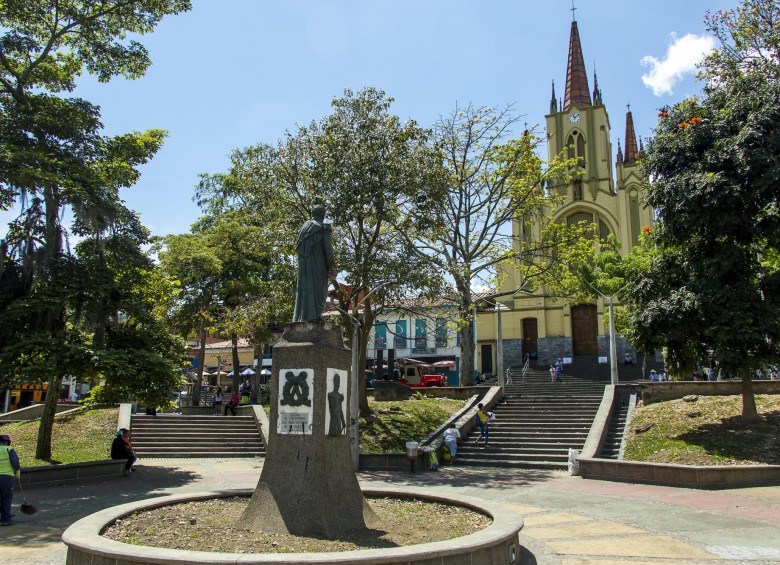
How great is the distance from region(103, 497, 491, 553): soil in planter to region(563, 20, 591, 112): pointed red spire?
38462 millimetres

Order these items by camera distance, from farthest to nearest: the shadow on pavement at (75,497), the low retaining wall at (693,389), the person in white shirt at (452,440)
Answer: the low retaining wall at (693,389)
the person in white shirt at (452,440)
the shadow on pavement at (75,497)

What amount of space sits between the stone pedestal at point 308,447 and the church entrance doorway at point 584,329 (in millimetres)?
33355

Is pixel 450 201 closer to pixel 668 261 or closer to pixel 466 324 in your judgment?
pixel 466 324

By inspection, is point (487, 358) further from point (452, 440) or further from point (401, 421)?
point (452, 440)

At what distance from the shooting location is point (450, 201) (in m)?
25.5

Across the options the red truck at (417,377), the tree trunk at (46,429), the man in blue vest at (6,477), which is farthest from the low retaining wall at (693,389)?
the man in blue vest at (6,477)

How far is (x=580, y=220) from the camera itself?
40.5 metres

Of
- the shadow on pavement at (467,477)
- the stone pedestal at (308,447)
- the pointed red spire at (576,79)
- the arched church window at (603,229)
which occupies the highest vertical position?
the pointed red spire at (576,79)

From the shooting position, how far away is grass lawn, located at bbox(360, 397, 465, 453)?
62.9ft

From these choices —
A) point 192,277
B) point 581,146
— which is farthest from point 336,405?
point 581,146

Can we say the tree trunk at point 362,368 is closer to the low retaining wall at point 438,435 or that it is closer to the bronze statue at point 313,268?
the low retaining wall at point 438,435

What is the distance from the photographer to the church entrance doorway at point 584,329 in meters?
39.2

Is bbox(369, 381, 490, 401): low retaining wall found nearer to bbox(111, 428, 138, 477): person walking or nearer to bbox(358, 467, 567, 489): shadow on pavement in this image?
bbox(358, 467, 567, 489): shadow on pavement

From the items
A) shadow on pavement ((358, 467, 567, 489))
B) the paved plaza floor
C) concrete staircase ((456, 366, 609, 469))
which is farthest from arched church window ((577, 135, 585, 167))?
the paved plaza floor
